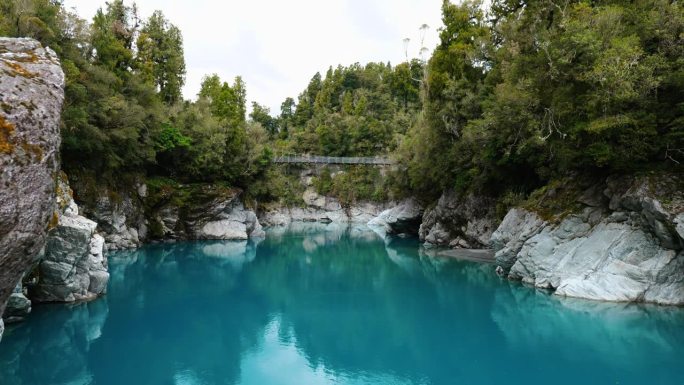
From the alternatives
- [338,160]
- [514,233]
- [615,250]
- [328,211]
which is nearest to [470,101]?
[514,233]

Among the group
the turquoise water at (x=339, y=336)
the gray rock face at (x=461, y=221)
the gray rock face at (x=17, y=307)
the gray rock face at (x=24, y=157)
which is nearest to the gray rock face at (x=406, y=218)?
the gray rock face at (x=461, y=221)

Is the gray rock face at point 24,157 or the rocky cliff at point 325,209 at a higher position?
the gray rock face at point 24,157

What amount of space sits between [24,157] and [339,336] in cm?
1036

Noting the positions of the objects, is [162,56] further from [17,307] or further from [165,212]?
[17,307]

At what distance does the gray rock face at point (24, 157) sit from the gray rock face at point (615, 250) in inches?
660

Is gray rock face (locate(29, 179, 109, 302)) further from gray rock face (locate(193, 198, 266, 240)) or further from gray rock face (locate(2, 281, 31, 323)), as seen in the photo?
gray rock face (locate(193, 198, 266, 240))

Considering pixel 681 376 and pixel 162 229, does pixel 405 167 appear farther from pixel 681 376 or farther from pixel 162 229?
pixel 681 376

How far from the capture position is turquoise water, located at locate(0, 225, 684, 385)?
11445 mm

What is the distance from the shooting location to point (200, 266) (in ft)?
89.1

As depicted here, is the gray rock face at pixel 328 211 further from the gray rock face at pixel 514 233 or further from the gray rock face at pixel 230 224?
the gray rock face at pixel 514 233

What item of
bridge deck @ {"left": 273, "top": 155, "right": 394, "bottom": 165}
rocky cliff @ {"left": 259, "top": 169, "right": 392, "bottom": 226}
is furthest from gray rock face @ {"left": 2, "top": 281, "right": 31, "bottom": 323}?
rocky cliff @ {"left": 259, "top": 169, "right": 392, "bottom": 226}

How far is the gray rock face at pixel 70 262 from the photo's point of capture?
580 inches

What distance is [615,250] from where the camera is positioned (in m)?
17.0

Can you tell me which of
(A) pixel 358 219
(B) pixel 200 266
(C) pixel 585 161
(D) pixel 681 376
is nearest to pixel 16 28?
(B) pixel 200 266
